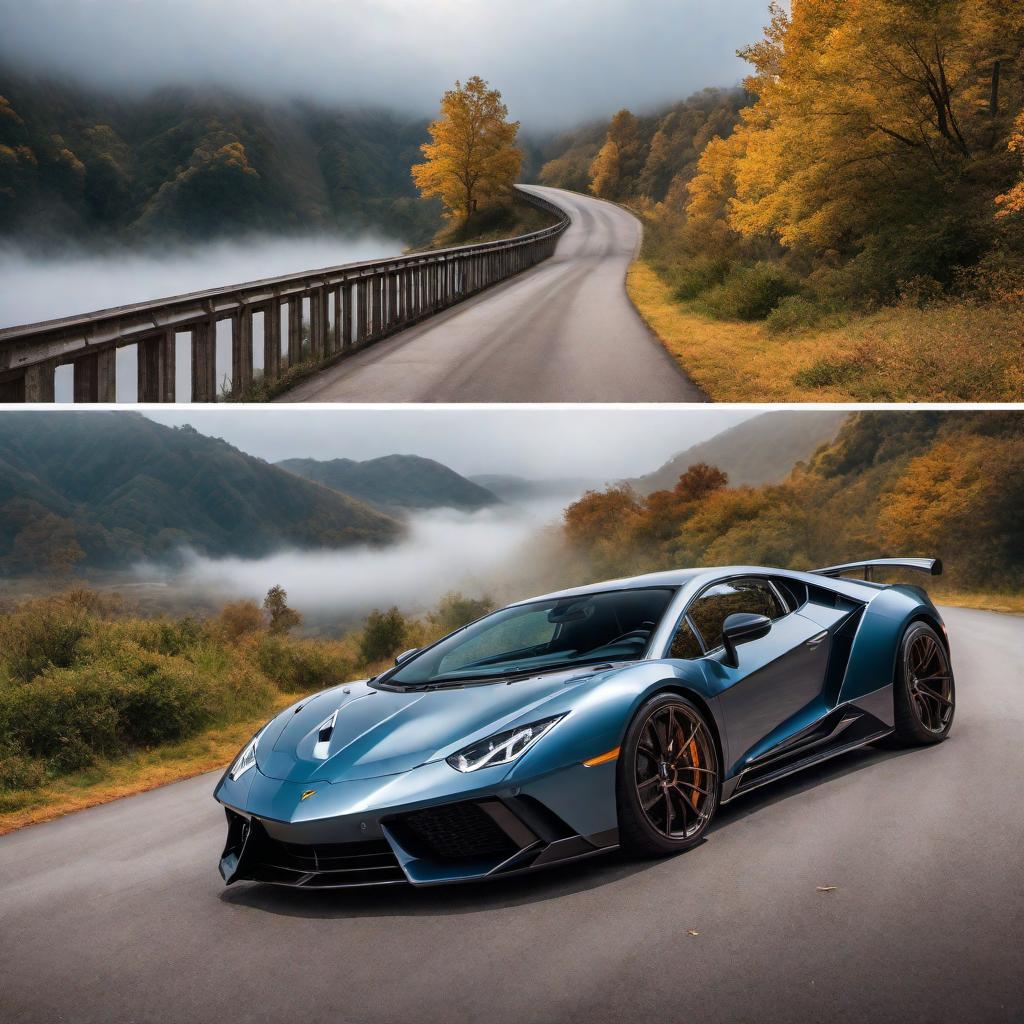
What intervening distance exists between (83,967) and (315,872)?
0.84m

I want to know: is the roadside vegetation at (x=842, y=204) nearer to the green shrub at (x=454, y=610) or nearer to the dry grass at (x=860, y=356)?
the dry grass at (x=860, y=356)

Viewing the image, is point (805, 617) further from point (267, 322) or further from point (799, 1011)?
point (267, 322)

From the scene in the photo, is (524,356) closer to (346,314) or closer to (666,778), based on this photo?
(346,314)

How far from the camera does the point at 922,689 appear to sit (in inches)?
230

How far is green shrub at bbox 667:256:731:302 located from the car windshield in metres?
5.86

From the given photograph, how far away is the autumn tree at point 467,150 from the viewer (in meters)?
10.0

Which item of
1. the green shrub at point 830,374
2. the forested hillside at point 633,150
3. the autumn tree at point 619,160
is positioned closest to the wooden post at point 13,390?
the forested hillside at point 633,150

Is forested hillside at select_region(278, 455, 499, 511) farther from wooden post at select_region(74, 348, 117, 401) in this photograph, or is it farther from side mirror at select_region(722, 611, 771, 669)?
side mirror at select_region(722, 611, 771, 669)

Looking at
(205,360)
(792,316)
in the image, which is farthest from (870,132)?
(205,360)

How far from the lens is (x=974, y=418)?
2941 cm

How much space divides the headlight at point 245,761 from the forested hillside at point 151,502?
14875 millimetres

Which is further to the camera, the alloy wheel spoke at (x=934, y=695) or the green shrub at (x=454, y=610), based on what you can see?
the green shrub at (x=454, y=610)

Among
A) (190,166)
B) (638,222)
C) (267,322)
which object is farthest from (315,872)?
(638,222)

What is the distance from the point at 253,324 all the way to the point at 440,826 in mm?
6297
